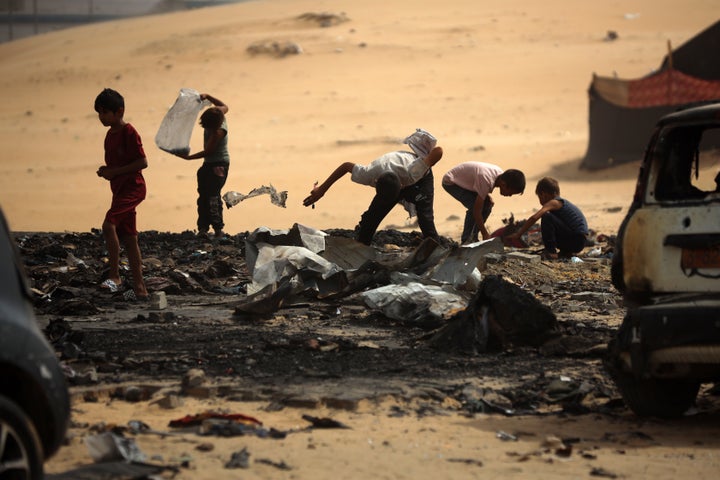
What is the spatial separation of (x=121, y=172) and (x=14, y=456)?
555cm

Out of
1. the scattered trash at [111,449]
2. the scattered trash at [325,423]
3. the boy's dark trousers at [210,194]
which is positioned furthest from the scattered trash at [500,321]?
the boy's dark trousers at [210,194]

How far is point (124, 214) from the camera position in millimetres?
9414

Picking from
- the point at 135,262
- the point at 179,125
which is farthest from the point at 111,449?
the point at 179,125

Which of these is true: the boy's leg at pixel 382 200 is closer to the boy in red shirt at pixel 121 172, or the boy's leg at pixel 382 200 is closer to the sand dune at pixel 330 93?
the boy in red shirt at pixel 121 172

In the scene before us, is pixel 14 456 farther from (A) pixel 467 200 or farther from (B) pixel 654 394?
(A) pixel 467 200

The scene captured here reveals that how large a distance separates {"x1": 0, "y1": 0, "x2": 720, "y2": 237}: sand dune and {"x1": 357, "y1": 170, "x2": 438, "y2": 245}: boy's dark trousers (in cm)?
702

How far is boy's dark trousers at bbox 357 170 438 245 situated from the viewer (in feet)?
34.9

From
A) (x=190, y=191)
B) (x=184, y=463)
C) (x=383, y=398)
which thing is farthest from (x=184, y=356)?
(x=190, y=191)

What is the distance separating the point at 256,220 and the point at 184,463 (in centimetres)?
1623

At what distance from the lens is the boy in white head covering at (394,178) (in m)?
10.6

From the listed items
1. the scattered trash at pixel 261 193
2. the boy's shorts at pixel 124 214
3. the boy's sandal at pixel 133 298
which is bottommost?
the boy's sandal at pixel 133 298

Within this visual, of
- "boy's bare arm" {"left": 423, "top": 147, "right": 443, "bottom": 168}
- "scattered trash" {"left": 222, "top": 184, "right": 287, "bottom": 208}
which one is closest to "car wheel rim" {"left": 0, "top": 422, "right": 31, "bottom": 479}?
"boy's bare arm" {"left": 423, "top": 147, "right": 443, "bottom": 168}

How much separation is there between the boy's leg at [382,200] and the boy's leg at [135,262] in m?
2.19

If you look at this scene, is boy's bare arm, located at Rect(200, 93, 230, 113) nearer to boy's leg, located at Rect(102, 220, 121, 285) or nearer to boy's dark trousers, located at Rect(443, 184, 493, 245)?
boy's dark trousers, located at Rect(443, 184, 493, 245)
